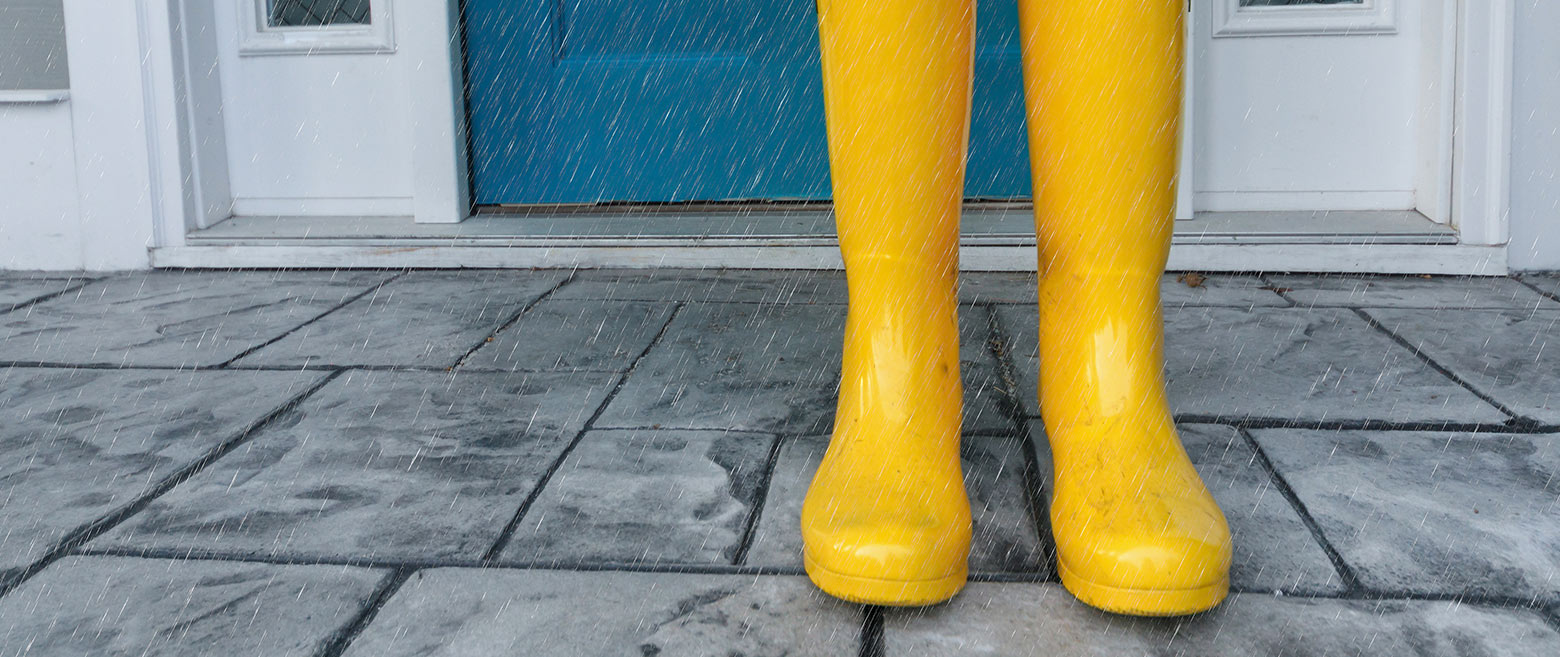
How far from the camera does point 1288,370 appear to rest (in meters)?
1.51

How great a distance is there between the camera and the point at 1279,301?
76.3 inches

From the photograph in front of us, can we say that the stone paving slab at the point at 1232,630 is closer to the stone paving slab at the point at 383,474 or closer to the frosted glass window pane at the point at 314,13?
the stone paving slab at the point at 383,474

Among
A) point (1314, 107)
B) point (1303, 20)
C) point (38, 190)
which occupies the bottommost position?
point (38, 190)

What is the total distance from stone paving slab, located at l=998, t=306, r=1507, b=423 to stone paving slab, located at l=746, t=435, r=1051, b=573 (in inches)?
7.7

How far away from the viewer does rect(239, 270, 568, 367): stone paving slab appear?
167cm

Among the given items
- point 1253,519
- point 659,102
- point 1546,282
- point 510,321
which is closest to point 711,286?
point 510,321

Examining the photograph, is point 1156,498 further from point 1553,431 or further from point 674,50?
point 674,50

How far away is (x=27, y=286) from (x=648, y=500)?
180 centimetres

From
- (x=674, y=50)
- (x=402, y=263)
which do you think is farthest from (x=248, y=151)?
(x=674, y=50)

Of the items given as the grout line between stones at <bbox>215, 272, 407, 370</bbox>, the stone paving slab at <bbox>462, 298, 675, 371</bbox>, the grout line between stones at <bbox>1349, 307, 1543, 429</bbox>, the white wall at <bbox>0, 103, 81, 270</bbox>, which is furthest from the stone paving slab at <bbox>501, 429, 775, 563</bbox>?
the white wall at <bbox>0, 103, 81, 270</bbox>

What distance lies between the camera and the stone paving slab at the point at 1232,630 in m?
0.80

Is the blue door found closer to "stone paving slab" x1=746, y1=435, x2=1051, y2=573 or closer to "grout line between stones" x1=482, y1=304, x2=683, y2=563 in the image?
"grout line between stones" x1=482, y1=304, x2=683, y2=563

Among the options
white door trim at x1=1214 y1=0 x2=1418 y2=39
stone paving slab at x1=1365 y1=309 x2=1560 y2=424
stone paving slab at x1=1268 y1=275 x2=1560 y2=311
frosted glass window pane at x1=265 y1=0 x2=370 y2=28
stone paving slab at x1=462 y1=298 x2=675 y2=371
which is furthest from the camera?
frosted glass window pane at x1=265 y1=0 x2=370 y2=28

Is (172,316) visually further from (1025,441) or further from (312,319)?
(1025,441)
